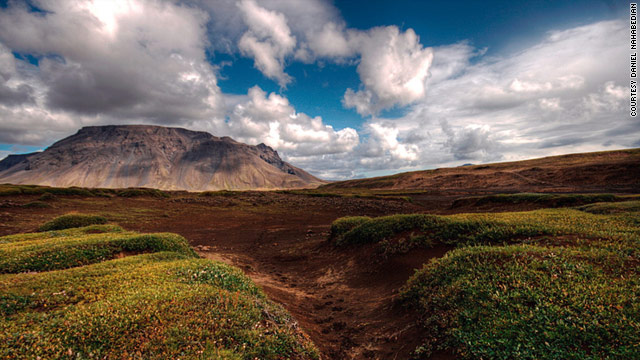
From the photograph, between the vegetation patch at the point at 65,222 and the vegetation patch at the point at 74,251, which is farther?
the vegetation patch at the point at 65,222

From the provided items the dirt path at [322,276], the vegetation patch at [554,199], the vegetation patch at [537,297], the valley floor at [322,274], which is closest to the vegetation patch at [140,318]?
the dirt path at [322,276]

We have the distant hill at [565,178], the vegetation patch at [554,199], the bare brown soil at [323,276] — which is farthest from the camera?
the distant hill at [565,178]

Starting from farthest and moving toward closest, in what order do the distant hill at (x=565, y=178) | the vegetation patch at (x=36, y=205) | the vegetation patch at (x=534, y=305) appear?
the distant hill at (x=565, y=178) → the vegetation patch at (x=36, y=205) → the vegetation patch at (x=534, y=305)

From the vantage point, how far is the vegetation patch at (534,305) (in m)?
5.28

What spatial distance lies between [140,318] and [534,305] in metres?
9.69

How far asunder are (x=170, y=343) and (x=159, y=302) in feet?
4.97

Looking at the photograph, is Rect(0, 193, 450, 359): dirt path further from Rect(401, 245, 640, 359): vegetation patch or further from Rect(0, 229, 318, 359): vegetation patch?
Rect(0, 229, 318, 359): vegetation patch

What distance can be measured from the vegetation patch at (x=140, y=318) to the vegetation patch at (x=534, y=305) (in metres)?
4.27

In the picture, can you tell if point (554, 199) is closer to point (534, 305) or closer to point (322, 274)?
point (322, 274)

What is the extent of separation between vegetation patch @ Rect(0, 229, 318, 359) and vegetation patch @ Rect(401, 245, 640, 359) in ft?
14.0

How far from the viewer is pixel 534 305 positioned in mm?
6516

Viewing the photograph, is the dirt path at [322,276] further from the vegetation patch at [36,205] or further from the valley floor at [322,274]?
the vegetation patch at [36,205]

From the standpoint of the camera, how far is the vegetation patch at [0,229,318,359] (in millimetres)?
5098

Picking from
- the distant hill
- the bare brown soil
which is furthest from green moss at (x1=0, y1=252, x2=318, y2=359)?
the distant hill
